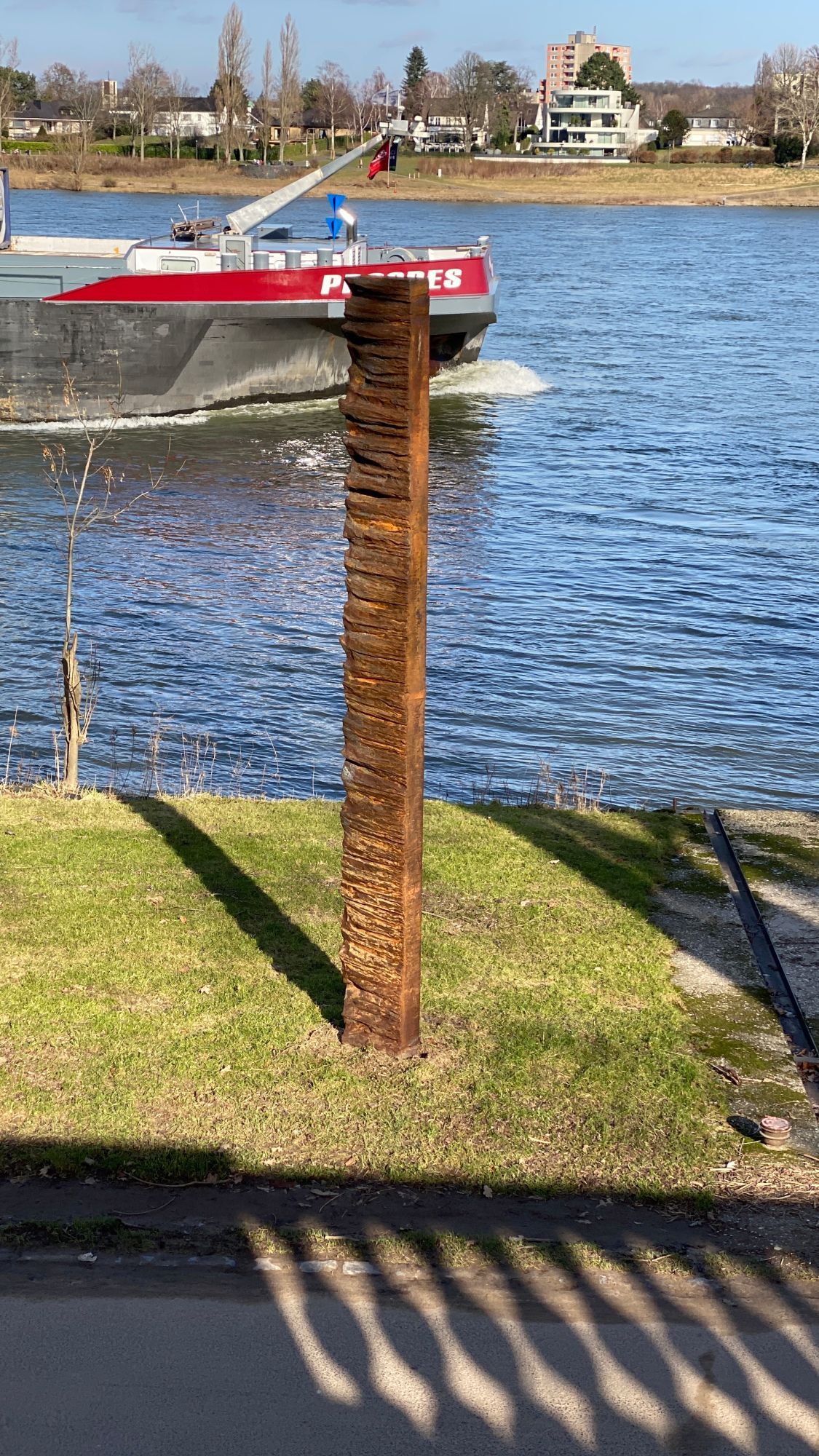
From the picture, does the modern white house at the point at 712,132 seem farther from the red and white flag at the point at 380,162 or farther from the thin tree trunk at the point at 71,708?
the thin tree trunk at the point at 71,708

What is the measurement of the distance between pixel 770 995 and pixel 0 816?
446 cm

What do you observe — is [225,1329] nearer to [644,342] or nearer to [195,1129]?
[195,1129]

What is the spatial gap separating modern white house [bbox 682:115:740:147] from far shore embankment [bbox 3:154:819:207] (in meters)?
21.1

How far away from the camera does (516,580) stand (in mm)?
19297

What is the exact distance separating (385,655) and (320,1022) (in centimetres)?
153

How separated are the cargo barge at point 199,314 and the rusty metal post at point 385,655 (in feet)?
73.5

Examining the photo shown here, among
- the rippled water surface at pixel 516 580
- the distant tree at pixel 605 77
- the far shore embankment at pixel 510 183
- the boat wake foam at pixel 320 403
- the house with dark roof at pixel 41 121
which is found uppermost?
the distant tree at pixel 605 77

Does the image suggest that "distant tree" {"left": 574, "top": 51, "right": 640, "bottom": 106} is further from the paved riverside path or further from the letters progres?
the paved riverside path

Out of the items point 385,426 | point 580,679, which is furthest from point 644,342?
point 385,426

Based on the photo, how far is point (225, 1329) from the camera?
14.7 ft

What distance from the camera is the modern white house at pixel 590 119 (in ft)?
478

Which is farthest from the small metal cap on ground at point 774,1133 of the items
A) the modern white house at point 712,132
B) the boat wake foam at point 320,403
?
the modern white house at point 712,132

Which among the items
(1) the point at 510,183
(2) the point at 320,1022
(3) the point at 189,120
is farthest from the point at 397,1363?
(3) the point at 189,120

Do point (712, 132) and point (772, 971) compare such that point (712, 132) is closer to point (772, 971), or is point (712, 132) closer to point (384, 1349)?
point (772, 971)
